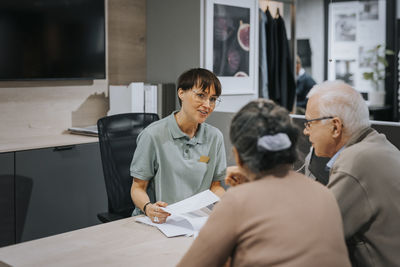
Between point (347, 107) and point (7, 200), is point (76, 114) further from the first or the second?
point (347, 107)

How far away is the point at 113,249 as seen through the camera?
1770mm

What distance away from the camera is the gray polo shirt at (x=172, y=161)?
7.67 ft

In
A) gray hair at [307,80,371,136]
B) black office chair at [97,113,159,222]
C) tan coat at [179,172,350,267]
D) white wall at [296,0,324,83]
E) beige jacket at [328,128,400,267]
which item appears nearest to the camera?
tan coat at [179,172,350,267]

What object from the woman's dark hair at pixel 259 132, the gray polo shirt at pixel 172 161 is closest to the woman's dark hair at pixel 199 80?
the gray polo shirt at pixel 172 161

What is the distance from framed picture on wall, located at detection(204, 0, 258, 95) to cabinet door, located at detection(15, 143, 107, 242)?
1307 millimetres

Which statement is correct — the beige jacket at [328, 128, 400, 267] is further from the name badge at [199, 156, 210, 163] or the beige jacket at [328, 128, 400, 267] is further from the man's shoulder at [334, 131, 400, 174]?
the name badge at [199, 156, 210, 163]

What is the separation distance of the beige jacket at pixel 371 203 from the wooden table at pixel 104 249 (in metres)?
0.57

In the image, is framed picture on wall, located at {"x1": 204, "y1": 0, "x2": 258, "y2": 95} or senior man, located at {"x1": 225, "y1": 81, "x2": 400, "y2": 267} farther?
framed picture on wall, located at {"x1": 204, "y1": 0, "x2": 258, "y2": 95}

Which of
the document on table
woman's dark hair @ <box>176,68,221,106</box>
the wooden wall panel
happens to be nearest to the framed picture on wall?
the wooden wall panel

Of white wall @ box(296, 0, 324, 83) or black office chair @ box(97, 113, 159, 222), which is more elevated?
white wall @ box(296, 0, 324, 83)

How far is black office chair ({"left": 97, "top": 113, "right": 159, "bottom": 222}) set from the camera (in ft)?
8.48

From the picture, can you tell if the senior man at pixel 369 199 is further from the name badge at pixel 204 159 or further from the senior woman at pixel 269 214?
the name badge at pixel 204 159

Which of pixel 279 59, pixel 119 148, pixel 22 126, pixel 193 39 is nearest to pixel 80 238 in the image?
pixel 119 148

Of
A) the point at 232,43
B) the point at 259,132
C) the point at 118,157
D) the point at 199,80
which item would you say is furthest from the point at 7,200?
the point at 259,132
